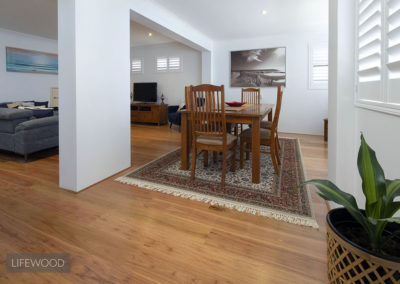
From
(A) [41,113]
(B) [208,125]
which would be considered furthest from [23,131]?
(B) [208,125]

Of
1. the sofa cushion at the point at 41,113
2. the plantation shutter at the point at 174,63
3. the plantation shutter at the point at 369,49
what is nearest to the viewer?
the plantation shutter at the point at 369,49

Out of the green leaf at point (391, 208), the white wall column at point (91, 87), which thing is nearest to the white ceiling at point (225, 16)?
the white wall column at point (91, 87)

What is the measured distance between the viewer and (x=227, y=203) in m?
2.00

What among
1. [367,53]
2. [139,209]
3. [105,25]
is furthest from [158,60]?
[367,53]

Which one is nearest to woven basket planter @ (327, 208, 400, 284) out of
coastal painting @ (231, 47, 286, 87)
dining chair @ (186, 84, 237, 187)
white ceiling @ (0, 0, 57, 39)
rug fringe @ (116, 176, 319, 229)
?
rug fringe @ (116, 176, 319, 229)

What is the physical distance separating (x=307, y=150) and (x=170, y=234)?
3.05 meters

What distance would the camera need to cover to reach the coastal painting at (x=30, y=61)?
5.46 m

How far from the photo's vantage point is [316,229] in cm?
162

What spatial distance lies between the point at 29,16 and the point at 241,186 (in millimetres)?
5055

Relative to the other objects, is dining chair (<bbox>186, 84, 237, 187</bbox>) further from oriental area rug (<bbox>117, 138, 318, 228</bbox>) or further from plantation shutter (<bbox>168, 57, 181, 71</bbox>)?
plantation shutter (<bbox>168, 57, 181, 71</bbox>)

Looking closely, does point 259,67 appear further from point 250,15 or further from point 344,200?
point 344,200

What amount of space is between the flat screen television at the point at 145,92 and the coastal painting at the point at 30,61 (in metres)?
2.20

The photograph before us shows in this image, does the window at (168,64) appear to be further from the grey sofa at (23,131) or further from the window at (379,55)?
the window at (379,55)

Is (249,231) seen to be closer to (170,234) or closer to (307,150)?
(170,234)
